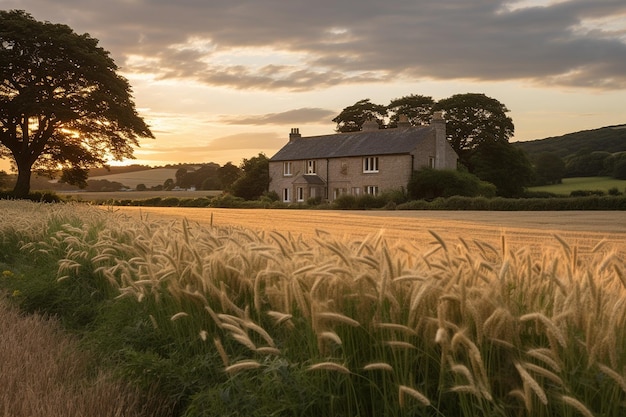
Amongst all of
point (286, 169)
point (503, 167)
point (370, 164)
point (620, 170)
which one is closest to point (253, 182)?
point (286, 169)

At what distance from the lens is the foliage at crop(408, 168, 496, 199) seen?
45.9m

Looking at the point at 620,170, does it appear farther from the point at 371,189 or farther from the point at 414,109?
the point at 371,189

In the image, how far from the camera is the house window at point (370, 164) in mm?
52344

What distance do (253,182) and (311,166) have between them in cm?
639

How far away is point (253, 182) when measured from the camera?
6038 cm

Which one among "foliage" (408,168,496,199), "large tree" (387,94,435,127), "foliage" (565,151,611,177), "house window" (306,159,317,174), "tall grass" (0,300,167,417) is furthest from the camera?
"foliage" (565,151,611,177)

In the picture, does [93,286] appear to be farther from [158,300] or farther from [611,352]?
[611,352]

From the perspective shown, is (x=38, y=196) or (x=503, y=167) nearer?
(x=38, y=196)

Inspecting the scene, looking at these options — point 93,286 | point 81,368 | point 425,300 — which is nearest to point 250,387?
point 425,300

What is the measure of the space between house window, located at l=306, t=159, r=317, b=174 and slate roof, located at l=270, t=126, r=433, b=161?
0.41m

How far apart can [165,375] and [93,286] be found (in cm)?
327

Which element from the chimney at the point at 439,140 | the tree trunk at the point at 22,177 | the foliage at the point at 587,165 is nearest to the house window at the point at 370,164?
the chimney at the point at 439,140

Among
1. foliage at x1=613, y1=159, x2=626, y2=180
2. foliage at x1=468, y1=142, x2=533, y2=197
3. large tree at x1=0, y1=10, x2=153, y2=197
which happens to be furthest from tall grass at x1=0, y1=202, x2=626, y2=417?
foliage at x1=613, y1=159, x2=626, y2=180

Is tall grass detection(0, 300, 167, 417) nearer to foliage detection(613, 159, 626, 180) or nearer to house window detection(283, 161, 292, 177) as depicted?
house window detection(283, 161, 292, 177)
